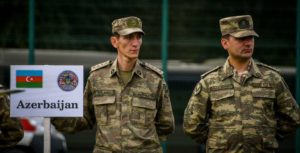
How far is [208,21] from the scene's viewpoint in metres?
10.7

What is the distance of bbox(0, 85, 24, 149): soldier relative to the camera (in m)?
7.23

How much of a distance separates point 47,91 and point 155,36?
11.2 ft

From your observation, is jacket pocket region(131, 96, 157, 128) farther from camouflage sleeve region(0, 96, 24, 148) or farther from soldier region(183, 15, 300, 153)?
camouflage sleeve region(0, 96, 24, 148)

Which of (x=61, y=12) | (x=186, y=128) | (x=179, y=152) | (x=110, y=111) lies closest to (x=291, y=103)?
(x=186, y=128)

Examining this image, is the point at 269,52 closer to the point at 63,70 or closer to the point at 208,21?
the point at 208,21

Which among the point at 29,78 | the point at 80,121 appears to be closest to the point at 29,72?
the point at 29,78

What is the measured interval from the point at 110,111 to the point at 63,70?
54 centimetres

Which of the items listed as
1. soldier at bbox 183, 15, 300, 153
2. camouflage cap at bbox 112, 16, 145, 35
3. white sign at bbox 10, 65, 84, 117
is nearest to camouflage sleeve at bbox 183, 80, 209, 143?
soldier at bbox 183, 15, 300, 153

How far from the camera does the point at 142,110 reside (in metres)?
7.37

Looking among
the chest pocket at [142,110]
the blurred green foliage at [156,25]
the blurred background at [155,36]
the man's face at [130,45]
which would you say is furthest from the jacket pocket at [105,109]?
the blurred green foliage at [156,25]

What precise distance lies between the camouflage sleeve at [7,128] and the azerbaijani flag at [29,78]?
0.65ft

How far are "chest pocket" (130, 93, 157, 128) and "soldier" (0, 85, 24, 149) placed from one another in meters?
1.00

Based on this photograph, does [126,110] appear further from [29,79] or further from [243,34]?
[243,34]

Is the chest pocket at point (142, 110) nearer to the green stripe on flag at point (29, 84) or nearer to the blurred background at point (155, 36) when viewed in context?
the green stripe on flag at point (29, 84)
